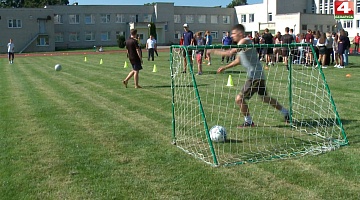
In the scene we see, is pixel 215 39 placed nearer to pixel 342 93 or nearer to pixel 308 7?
pixel 308 7

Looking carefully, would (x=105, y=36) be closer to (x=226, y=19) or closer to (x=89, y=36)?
(x=89, y=36)

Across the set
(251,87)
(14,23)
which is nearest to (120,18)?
(14,23)

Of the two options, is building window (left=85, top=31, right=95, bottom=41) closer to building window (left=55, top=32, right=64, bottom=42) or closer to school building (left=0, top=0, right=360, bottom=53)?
school building (left=0, top=0, right=360, bottom=53)

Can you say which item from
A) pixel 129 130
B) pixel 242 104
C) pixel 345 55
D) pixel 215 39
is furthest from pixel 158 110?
pixel 215 39

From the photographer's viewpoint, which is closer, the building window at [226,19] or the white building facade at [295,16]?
the white building facade at [295,16]

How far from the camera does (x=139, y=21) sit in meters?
79.0

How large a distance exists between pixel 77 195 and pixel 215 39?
80906 mm

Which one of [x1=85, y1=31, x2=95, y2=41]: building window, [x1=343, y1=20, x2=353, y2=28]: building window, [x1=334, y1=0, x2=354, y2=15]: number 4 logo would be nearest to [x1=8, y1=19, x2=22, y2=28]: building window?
[x1=85, y1=31, x2=95, y2=41]: building window

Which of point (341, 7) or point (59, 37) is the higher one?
point (59, 37)

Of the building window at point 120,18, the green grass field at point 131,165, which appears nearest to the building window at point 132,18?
the building window at point 120,18

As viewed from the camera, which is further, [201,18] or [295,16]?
[201,18]

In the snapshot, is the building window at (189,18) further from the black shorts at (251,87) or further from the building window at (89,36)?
the black shorts at (251,87)

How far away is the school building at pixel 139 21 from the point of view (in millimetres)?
66500

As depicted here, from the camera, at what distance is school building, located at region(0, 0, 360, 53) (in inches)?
2618
